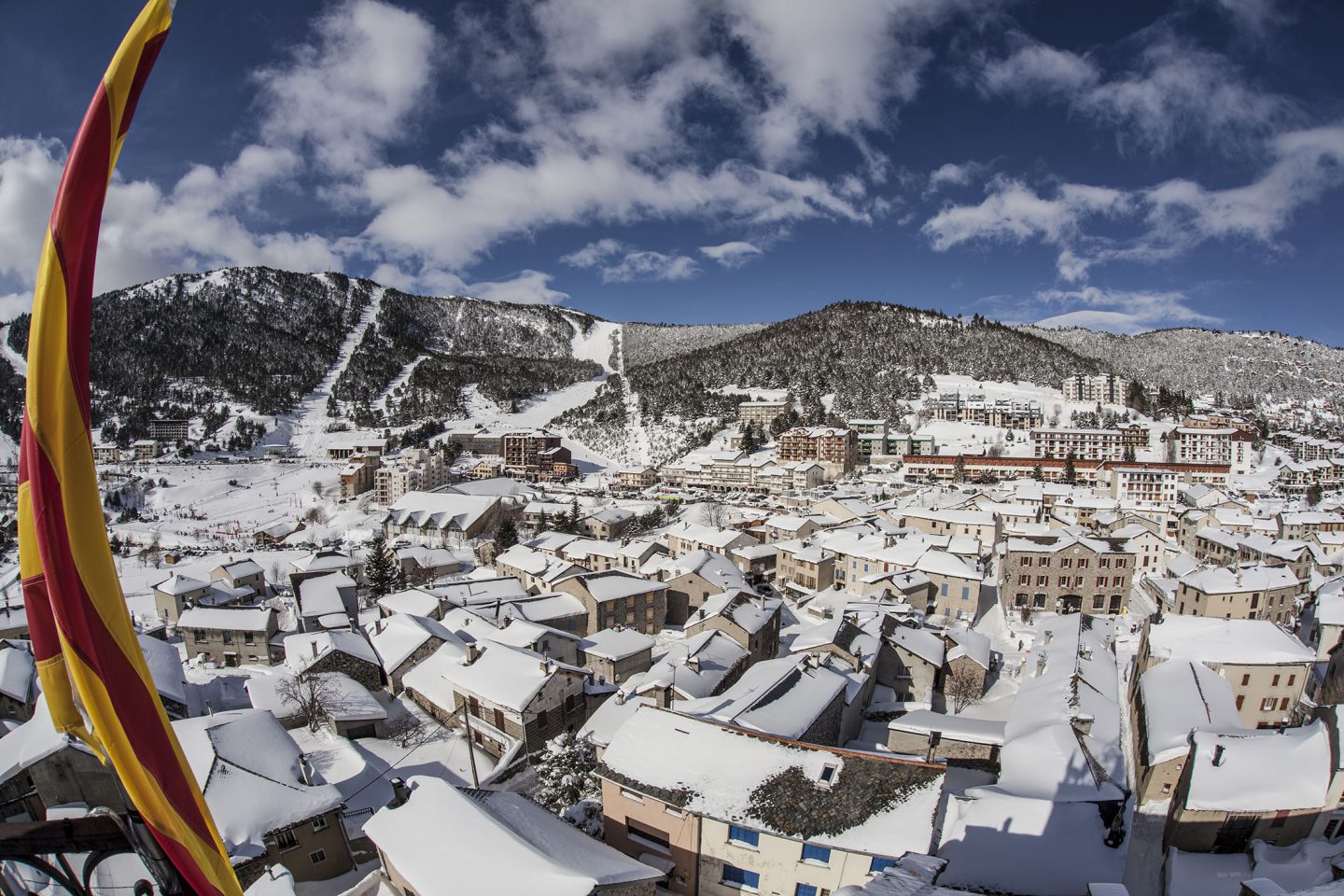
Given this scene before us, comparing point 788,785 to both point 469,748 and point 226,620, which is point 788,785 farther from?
point 226,620

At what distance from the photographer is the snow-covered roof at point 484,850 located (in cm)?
1055

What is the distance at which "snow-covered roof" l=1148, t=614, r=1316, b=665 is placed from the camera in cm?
2495

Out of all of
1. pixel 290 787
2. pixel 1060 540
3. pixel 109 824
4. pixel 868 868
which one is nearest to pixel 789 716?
pixel 868 868

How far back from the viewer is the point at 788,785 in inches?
543

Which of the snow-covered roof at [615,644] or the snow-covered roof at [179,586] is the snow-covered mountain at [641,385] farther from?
the snow-covered roof at [615,644]

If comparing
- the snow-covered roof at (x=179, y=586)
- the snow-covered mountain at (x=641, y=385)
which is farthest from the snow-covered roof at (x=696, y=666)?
the snow-covered mountain at (x=641, y=385)

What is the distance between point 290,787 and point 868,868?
1316 cm

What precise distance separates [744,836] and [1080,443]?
107 m

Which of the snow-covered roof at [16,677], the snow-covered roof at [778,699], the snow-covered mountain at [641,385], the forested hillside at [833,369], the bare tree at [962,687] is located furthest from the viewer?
the snow-covered mountain at [641,385]

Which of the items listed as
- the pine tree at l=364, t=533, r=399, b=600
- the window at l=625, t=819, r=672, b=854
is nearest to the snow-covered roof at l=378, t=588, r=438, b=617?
the pine tree at l=364, t=533, r=399, b=600

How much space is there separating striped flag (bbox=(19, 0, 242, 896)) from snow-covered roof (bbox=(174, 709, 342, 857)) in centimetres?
1534

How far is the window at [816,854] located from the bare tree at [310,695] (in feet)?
56.1

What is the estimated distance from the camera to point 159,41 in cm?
277

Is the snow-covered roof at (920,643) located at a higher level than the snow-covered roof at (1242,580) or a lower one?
lower
